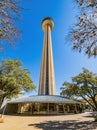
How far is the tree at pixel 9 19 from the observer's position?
16.8 feet

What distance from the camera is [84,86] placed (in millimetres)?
23469

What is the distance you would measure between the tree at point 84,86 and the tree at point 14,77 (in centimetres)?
794

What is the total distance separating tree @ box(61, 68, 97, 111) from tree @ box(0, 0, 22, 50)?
1903 cm

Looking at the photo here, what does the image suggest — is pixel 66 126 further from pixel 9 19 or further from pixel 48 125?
pixel 9 19

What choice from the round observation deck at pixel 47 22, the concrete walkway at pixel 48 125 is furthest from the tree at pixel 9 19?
the round observation deck at pixel 47 22

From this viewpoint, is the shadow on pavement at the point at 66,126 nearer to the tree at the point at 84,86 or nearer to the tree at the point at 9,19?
the tree at the point at 84,86

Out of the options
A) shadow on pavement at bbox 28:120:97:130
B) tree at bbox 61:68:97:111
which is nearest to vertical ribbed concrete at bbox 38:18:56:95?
tree at bbox 61:68:97:111

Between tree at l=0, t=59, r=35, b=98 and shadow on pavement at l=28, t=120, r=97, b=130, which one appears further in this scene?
tree at l=0, t=59, r=35, b=98

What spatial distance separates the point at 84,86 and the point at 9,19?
19.9 meters

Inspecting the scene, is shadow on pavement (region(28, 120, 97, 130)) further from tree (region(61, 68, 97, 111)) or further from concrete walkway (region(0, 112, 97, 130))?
tree (region(61, 68, 97, 111))

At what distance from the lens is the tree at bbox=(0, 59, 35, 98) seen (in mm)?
27602

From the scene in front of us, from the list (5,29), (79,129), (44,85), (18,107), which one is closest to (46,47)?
(44,85)

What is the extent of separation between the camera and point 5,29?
19.0 ft

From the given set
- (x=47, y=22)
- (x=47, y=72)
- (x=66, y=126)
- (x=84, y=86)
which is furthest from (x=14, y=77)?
(x=47, y=22)
